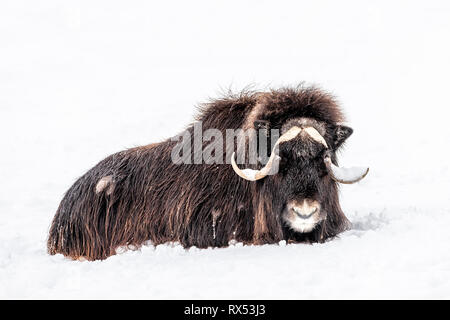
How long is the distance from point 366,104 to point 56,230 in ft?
33.9

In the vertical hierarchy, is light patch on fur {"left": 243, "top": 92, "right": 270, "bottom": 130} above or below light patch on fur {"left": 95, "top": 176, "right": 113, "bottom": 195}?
above

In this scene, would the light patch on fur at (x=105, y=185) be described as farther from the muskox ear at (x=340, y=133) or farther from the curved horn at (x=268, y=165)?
the muskox ear at (x=340, y=133)

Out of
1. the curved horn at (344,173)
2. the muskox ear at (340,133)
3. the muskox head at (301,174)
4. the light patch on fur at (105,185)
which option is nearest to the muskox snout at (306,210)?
the muskox head at (301,174)

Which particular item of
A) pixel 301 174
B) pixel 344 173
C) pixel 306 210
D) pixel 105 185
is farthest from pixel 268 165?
pixel 105 185

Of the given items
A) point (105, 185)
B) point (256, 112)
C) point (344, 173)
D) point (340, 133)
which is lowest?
point (105, 185)

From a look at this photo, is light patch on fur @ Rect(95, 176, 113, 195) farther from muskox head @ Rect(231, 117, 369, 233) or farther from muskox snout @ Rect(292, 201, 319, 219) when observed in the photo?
muskox snout @ Rect(292, 201, 319, 219)

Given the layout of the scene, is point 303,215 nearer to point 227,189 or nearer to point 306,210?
point 306,210

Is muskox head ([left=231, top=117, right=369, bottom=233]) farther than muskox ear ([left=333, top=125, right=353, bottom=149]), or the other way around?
muskox ear ([left=333, top=125, right=353, bottom=149])

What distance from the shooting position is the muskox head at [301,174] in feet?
12.2

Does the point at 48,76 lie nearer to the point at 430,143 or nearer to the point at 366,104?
the point at 366,104

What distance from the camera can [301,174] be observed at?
3.77 m

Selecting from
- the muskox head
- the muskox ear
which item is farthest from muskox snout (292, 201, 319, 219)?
the muskox ear

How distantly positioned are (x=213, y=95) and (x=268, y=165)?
36.0ft

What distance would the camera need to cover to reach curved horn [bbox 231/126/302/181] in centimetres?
380
